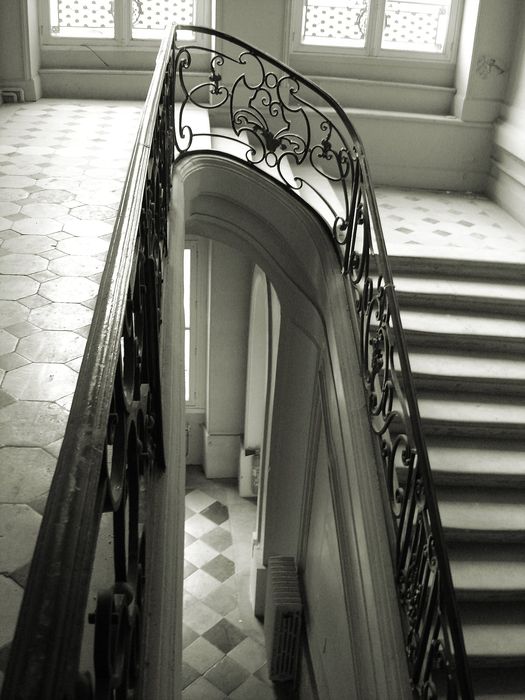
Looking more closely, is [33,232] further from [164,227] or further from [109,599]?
[109,599]

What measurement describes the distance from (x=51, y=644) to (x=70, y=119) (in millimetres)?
7839

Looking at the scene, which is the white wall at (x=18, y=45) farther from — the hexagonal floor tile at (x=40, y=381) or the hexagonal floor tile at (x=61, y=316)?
the hexagonal floor tile at (x=40, y=381)

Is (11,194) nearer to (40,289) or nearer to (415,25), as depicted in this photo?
(40,289)

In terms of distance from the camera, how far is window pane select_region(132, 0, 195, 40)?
9023 millimetres

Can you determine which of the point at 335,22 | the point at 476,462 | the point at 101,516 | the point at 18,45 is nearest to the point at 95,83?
the point at 18,45

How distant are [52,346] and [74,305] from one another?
1.34 ft

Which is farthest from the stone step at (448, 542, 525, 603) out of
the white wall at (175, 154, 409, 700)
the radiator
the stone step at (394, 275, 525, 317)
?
the radiator

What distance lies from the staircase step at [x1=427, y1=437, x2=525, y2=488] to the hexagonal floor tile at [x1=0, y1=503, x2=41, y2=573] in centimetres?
333

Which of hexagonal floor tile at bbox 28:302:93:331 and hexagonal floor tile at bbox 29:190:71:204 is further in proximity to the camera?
hexagonal floor tile at bbox 29:190:71:204

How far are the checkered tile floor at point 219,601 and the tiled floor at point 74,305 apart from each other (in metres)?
0.02

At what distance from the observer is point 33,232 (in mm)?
4477

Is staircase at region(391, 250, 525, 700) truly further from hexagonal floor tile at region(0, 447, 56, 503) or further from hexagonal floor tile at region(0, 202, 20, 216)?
hexagonal floor tile at region(0, 202, 20, 216)

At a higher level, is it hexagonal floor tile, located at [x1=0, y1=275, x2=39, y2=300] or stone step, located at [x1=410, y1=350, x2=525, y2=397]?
hexagonal floor tile, located at [x1=0, y1=275, x2=39, y2=300]

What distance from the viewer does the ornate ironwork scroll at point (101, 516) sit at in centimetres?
97
